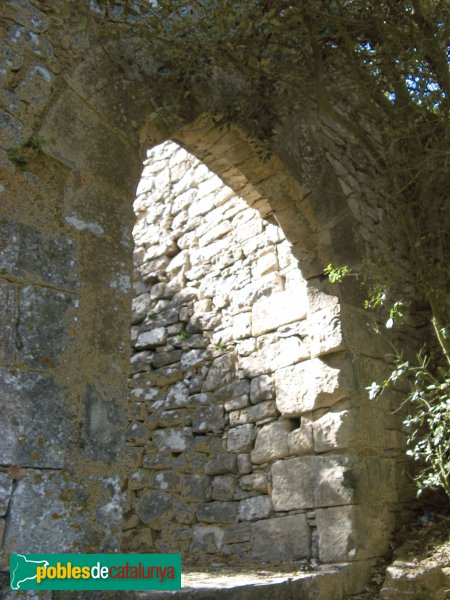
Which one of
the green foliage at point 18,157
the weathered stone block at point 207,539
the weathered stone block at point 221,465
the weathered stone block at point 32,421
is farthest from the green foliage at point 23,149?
the weathered stone block at point 207,539

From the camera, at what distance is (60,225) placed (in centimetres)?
259

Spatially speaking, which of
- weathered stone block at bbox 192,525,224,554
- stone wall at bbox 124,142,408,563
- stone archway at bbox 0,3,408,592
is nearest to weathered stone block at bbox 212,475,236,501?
stone wall at bbox 124,142,408,563

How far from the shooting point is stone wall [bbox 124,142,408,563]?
3.88m

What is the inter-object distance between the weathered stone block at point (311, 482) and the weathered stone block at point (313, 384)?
33 centimetres

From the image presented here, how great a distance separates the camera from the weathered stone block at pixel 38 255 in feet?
7.80

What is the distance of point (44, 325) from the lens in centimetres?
241

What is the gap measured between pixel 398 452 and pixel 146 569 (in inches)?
86.3

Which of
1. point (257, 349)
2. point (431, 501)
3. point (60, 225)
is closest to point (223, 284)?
point (257, 349)

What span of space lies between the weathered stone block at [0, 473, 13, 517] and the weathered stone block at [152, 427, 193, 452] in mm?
2856

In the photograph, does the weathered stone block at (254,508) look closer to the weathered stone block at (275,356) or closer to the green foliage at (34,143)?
the weathered stone block at (275,356)

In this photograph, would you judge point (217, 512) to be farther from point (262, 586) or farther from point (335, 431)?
point (262, 586)

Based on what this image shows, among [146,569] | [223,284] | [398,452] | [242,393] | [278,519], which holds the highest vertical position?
[223,284]

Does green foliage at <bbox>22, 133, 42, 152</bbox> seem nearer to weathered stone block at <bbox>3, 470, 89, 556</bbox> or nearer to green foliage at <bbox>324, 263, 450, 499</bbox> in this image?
weathered stone block at <bbox>3, 470, 89, 556</bbox>

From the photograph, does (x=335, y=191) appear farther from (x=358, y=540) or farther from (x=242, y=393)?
(x=358, y=540)
